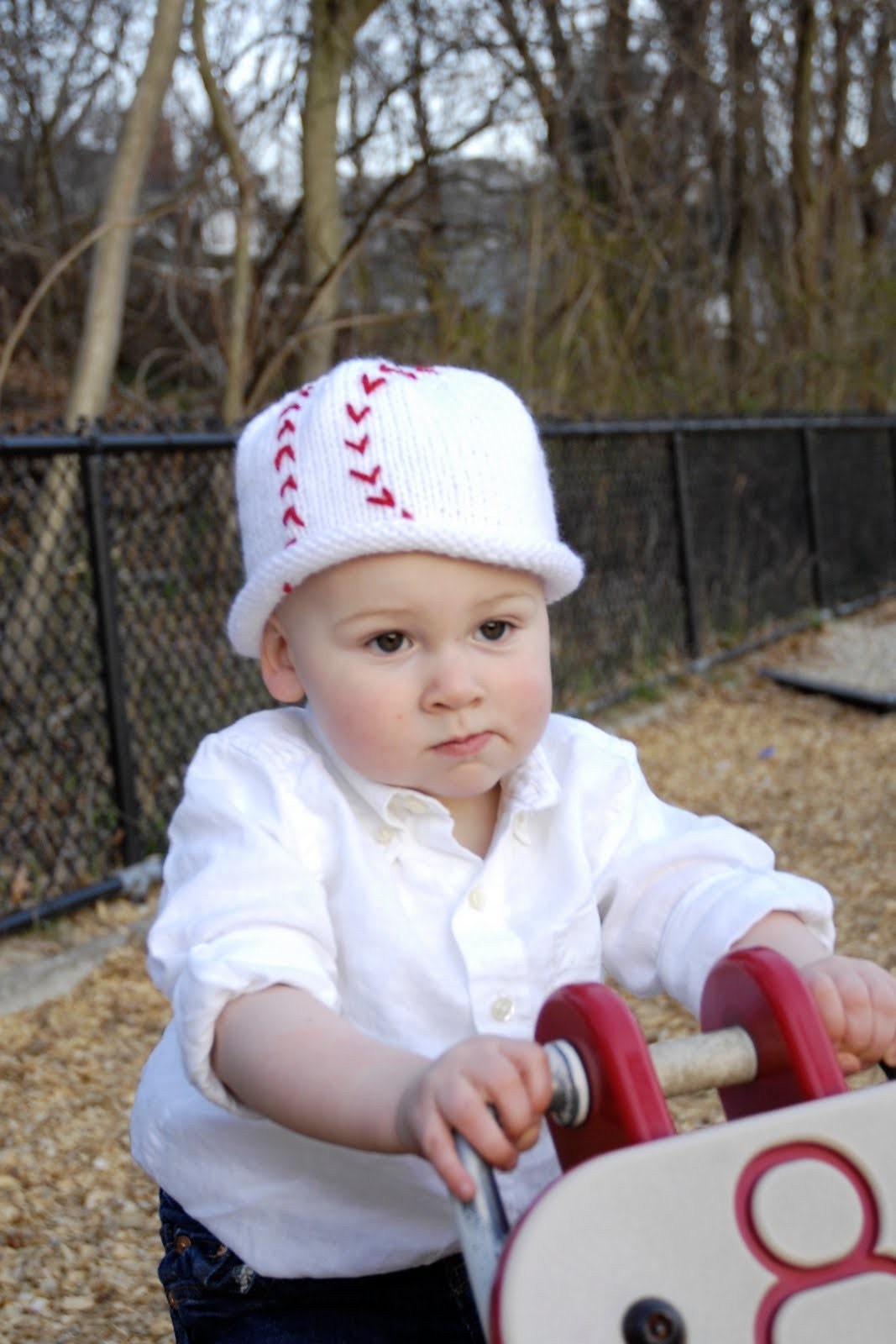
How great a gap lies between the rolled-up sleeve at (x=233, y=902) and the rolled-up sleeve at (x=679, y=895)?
35 centimetres

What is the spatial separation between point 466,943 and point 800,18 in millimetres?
10381

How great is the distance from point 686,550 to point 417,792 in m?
5.82

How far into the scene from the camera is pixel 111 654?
13.3 feet

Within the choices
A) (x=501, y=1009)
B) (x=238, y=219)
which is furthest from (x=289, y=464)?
(x=238, y=219)

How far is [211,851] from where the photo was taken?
1.60m

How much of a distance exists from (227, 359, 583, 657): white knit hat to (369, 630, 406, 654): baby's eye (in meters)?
0.09

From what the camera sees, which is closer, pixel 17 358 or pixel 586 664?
pixel 586 664

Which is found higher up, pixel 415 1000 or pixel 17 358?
pixel 17 358

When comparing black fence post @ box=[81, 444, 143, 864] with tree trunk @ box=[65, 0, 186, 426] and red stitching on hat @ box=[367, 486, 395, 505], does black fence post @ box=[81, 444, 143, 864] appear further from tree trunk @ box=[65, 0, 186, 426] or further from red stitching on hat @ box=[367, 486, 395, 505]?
red stitching on hat @ box=[367, 486, 395, 505]

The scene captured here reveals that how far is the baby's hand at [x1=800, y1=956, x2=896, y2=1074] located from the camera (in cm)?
131

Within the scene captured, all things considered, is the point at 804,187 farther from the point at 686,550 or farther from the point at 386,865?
the point at 386,865

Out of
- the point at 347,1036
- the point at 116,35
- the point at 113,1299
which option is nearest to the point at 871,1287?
the point at 347,1036

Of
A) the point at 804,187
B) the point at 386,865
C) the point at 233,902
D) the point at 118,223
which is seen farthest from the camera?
the point at 804,187

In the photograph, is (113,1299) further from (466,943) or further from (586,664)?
(586,664)
